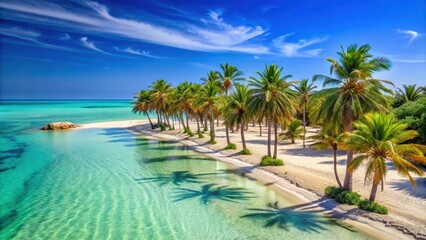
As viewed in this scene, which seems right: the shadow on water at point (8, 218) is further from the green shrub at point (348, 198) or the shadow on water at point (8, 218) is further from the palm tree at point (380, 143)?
the green shrub at point (348, 198)

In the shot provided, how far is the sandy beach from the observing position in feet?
53.7

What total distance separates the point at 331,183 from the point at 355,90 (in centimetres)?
873

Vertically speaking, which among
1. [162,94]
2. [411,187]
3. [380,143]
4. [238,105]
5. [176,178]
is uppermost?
[162,94]

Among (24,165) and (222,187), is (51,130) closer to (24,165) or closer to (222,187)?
(24,165)

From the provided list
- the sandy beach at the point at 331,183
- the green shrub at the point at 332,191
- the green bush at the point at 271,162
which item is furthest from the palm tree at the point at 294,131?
the green shrub at the point at 332,191

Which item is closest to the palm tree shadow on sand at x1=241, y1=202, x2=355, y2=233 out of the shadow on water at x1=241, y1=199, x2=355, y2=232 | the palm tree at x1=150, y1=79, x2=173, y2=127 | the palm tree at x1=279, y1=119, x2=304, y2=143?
the shadow on water at x1=241, y1=199, x2=355, y2=232

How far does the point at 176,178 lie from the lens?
91.7 feet

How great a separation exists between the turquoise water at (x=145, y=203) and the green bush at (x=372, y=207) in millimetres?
2461

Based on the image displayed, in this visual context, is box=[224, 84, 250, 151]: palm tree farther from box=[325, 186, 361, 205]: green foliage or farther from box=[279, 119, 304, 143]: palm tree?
box=[325, 186, 361, 205]: green foliage

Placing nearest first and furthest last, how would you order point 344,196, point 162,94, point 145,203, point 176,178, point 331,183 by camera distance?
point 344,196
point 145,203
point 331,183
point 176,178
point 162,94

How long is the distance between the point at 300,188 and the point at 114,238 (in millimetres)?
14974

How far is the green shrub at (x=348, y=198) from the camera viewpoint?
19344 mm

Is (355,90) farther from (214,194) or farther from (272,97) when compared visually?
(214,194)

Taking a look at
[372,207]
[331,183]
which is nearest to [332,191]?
[331,183]
